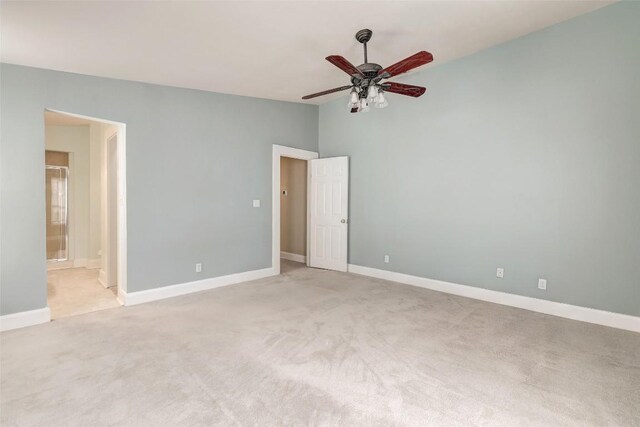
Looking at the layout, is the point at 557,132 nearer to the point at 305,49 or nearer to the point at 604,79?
the point at 604,79

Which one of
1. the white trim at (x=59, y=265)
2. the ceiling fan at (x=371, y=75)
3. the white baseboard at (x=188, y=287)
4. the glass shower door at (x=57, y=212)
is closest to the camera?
the ceiling fan at (x=371, y=75)

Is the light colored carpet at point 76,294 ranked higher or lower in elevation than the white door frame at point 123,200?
lower

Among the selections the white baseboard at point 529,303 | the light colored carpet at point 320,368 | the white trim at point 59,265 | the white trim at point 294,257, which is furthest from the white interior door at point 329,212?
the white trim at point 59,265

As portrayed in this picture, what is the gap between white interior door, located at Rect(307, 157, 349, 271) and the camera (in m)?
5.79

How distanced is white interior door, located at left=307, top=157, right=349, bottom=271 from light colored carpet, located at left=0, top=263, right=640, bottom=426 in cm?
199

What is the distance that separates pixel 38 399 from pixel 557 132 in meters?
5.17

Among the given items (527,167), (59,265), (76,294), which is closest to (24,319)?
(76,294)

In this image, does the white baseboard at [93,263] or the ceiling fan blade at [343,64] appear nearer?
the ceiling fan blade at [343,64]

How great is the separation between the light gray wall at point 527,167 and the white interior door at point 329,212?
2.20 feet

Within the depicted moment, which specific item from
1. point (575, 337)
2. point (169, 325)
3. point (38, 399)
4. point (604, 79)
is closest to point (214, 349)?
point (169, 325)

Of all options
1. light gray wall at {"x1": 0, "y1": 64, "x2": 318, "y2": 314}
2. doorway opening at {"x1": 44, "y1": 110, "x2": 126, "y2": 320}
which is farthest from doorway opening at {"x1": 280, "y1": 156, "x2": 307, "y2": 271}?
doorway opening at {"x1": 44, "y1": 110, "x2": 126, "y2": 320}

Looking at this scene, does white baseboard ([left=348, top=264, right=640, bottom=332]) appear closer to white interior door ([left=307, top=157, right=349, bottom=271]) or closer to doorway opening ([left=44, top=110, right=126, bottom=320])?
white interior door ([left=307, top=157, right=349, bottom=271])

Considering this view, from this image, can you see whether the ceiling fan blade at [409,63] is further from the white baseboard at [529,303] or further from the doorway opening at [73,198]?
the doorway opening at [73,198]

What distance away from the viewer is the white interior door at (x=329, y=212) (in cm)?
579
